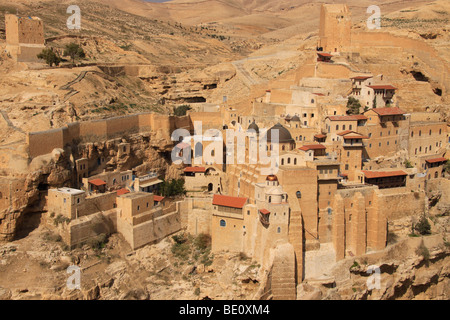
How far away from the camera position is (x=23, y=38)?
40.6 meters

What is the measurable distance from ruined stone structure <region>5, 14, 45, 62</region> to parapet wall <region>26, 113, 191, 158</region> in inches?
407

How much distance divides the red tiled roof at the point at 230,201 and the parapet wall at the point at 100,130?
A: 25.3 ft

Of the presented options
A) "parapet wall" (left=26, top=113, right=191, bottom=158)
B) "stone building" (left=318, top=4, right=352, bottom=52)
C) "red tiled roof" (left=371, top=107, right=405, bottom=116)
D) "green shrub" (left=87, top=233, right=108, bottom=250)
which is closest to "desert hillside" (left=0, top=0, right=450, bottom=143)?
"parapet wall" (left=26, top=113, right=191, bottom=158)

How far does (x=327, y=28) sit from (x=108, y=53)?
18902 millimetres

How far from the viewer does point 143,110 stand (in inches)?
1559

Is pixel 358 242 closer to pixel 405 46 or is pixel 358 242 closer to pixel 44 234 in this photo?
pixel 44 234

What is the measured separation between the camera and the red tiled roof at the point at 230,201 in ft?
101

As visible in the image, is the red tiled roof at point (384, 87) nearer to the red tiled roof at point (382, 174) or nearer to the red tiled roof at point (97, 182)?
the red tiled roof at point (382, 174)

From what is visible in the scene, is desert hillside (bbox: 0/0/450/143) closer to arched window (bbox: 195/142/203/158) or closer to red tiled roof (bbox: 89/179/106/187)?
red tiled roof (bbox: 89/179/106/187)

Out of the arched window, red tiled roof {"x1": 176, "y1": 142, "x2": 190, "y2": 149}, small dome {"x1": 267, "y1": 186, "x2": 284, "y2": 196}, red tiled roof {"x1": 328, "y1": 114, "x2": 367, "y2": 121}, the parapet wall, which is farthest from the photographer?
the arched window

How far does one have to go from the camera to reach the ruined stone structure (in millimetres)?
40000

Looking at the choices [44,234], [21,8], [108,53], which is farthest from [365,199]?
[21,8]

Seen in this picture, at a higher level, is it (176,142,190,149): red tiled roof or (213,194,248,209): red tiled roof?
(176,142,190,149): red tiled roof

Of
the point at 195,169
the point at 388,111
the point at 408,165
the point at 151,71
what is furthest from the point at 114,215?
the point at 151,71
